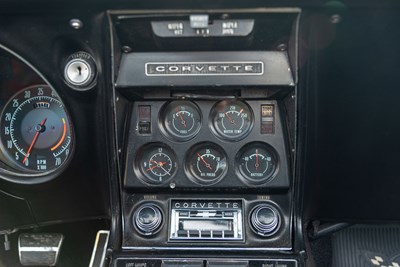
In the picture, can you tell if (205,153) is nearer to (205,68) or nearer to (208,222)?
(208,222)

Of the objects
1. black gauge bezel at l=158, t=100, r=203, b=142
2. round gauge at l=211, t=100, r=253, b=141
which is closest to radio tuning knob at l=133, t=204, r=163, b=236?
black gauge bezel at l=158, t=100, r=203, b=142

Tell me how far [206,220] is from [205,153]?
1.04 feet

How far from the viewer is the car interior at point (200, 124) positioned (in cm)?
203

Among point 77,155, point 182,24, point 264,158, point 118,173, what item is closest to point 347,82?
point 264,158

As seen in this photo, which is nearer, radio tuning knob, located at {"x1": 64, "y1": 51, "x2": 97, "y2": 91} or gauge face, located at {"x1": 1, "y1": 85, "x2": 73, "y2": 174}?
radio tuning knob, located at {"x1": 64, "y1": 51, "x2": 97, "y2": 91}

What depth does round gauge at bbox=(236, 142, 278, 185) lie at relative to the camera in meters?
2.34

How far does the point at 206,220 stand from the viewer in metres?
2.30

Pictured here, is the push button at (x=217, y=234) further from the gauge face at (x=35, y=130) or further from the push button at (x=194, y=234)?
the gauge face at (x=35, y=130)

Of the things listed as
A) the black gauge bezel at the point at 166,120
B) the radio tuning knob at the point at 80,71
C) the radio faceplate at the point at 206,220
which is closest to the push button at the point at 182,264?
the radio faceplate at the point at 206,220

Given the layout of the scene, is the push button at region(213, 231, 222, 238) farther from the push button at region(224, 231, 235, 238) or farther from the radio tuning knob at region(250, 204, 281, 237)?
the radio tuning knob at region(250, 204, 281, 237)

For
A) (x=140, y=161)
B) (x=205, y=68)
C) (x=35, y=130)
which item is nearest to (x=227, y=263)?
(x=140, y=161)

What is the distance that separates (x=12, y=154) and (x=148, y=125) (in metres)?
0.76

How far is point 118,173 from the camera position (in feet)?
7.54

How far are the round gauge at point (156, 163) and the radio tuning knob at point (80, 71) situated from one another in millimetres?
420
